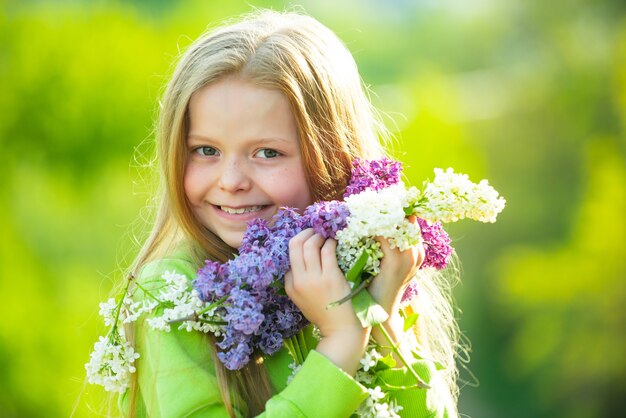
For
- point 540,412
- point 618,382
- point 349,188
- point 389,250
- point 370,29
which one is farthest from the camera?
point 370,29

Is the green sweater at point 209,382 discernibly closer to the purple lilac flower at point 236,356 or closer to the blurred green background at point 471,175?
the purple lilac flower at point 236,356

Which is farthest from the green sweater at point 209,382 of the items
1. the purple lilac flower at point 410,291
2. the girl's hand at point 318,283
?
the purple lilac flower at point 410,291

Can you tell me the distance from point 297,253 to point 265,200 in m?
0.40

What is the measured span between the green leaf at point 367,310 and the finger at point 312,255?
134 millimetres

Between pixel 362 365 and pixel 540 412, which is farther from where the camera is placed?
pixel 540 412

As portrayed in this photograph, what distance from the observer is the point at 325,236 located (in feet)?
8.05

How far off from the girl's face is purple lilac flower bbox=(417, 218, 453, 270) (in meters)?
0.43

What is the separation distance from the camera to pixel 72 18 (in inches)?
441

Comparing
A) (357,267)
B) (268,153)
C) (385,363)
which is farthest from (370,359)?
(268,153)

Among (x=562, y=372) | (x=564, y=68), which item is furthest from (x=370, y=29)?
(x=562, y=372)

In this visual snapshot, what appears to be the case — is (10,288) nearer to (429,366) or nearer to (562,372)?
(562,372)

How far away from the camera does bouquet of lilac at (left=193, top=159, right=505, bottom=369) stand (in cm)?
233

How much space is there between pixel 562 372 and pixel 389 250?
32.3 feet

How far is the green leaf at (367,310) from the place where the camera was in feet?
7.75
